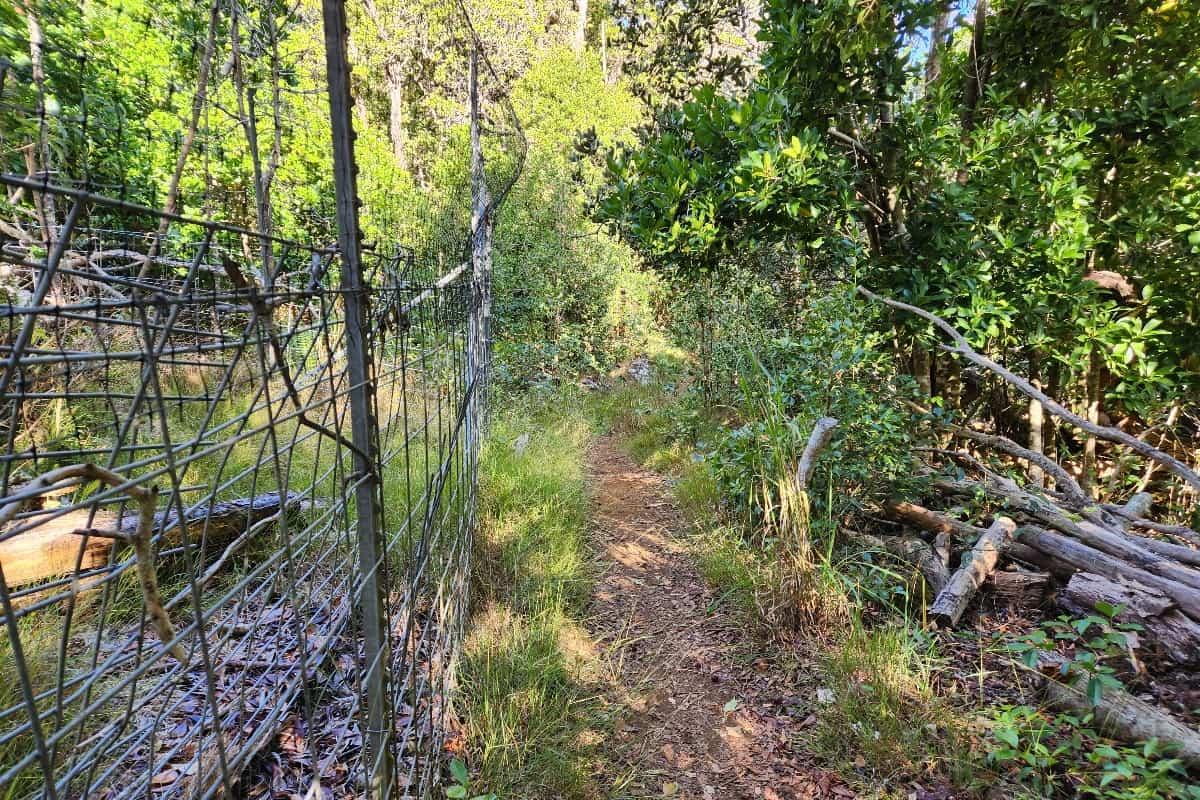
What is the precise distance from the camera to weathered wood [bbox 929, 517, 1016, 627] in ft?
8.12

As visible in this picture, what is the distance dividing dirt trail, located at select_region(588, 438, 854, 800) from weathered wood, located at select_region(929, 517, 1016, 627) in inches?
30.2

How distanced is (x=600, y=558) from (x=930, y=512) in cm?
195

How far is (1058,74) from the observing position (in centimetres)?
341

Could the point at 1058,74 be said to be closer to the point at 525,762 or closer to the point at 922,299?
the point at 922,299

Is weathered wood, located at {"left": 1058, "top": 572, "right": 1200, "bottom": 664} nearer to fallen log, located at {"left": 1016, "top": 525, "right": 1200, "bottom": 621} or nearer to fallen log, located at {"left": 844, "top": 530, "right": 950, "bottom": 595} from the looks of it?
fallen log, located at {"left": 1016, "top": 525, "right": 1200, "bottom": 621}

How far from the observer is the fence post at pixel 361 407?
42.0 inches

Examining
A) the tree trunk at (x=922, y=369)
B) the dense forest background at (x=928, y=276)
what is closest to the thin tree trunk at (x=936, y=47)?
the dense forest background at (x=928, y=276)

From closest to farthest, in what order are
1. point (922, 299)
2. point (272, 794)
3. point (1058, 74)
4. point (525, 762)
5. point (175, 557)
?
point (272, 794), point (525, 762), point (175, 557), point (922, 299), point (1058, 74)

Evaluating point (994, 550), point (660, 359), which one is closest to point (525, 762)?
point (994, 550)

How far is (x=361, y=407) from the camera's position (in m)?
1.16

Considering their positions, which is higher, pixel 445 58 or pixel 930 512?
pixel 445 58

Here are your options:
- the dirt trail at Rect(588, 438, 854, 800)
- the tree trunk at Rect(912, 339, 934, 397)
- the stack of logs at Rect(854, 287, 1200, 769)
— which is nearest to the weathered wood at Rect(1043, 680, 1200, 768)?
the stack of logs at Rect(854, 287, 1200, 769)

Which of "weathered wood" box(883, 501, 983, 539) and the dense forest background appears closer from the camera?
the dense forest background

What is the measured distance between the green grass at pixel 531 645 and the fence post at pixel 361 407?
0.79m
